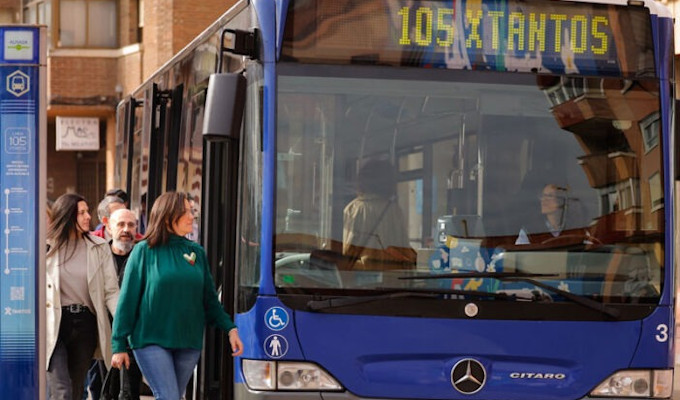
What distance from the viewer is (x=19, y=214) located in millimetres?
8719

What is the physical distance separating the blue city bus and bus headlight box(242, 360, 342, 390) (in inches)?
0.4

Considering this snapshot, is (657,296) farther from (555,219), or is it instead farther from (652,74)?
(652,74)


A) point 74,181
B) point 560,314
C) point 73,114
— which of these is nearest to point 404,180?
point 560,314

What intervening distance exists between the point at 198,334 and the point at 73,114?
2803 cm

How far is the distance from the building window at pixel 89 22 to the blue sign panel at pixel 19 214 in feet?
87.2

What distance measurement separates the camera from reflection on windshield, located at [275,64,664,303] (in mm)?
7625

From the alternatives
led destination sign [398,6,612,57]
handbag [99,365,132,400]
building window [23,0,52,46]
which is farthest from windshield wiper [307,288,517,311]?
building window [23,0,52,46]

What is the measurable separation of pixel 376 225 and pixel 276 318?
0.70 metres

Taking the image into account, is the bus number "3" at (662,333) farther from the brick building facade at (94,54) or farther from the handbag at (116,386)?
the brick building facade at (94,54)

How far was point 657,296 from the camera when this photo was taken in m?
7.89

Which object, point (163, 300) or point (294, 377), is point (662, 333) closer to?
point (294, 377)

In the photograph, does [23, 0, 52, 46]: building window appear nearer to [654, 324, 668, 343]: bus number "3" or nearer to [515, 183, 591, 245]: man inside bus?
[515, 183, 591, 245]: man inside bus

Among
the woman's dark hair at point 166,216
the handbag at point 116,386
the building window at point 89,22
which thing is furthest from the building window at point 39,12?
the woman's dark hair at point 166,216

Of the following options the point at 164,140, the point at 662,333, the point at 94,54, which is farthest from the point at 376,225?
the point at 94,54
